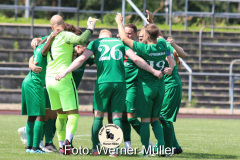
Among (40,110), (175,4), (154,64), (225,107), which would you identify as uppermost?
(175,4)

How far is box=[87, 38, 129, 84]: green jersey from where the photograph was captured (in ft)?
27.2

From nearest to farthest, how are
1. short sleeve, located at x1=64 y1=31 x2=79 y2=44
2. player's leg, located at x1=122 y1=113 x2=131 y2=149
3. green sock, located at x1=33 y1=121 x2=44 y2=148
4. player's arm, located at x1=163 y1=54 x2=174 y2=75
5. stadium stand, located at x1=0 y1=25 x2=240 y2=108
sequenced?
short sleeve, located at x1=64 y1=31 x2=79 y2=44 < player's arm, located at x1=163 y1=54 x2=174 y2=75 < green sock, located at x1=33 y1=121 x2=44 y2=148 < player's leg, located at x1=122 y1=113 x2=131 y2=149 < stadium stand, located at x1=0 y1=25 x2=240 y2=108

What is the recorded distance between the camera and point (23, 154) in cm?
827

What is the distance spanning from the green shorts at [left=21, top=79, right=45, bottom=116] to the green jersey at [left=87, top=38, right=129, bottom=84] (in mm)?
1005

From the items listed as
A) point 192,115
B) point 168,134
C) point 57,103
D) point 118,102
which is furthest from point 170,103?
point 192,115

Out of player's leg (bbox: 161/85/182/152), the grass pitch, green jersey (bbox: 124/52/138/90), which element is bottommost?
the grass pitch

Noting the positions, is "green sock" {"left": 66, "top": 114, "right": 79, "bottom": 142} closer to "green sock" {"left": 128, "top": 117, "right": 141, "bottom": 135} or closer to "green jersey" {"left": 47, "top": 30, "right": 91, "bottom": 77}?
"green jersey" {"left": 47, "top": 30, "right": 91, "bottom": 77}

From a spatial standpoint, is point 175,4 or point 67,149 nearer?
point 67,149

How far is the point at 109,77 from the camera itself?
829 centimetres

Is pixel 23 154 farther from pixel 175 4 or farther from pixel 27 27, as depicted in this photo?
pixel 175 4

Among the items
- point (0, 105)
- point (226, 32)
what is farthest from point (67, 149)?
point (226, 32)

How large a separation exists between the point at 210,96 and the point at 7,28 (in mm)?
8663

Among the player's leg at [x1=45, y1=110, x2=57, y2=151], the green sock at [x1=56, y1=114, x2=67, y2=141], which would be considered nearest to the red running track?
the player's leg at [x1=45, y1=110, x2=57, y2=151]

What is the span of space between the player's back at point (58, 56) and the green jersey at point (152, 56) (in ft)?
3.51
